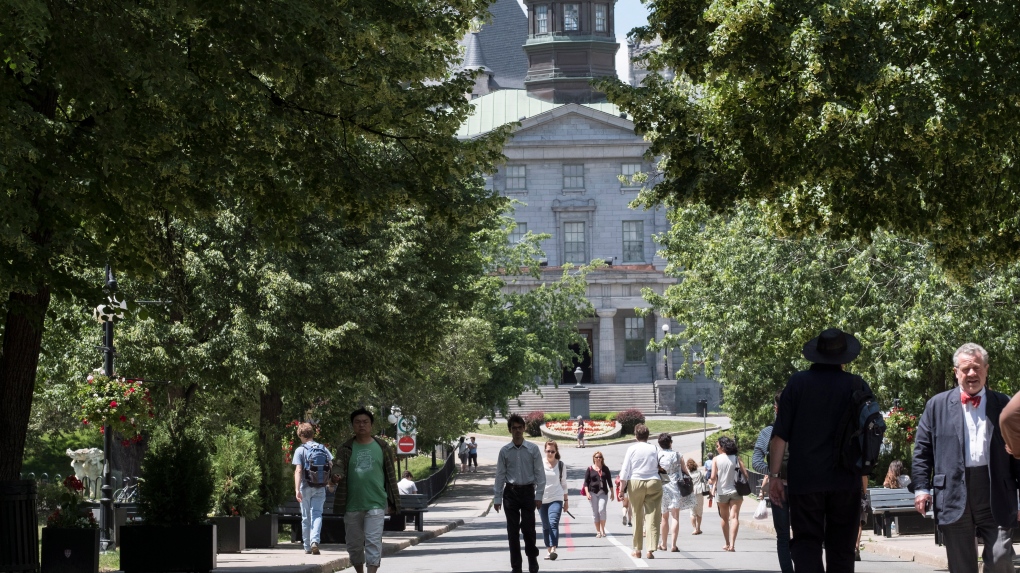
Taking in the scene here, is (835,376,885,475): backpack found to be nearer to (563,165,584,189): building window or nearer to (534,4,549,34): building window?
(563,165,584,189): building window

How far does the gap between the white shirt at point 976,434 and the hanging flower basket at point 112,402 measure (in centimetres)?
1268

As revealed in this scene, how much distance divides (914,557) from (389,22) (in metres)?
9.97

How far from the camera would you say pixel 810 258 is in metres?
31.9

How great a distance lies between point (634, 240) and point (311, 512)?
3060 inches

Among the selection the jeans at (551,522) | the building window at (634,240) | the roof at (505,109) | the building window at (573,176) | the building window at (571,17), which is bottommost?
the jeans at (551,522)

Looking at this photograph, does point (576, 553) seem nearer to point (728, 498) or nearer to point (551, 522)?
point (551, 522)

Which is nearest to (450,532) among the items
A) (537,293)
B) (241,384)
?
(241,384)

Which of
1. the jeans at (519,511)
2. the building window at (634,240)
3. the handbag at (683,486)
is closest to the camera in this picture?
the jeans at (519,511)

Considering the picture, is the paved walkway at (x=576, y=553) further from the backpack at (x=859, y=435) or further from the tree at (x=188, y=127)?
the backpack at (x=859, y=435)

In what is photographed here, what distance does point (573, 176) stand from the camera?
97125mm

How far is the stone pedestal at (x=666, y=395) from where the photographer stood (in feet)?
285

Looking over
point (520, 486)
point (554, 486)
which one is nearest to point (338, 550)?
point (554, 486)

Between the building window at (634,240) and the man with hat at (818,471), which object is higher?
the building window at (634,240)

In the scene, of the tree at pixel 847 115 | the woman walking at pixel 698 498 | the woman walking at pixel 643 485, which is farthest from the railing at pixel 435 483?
the tree at pixel 847 115
